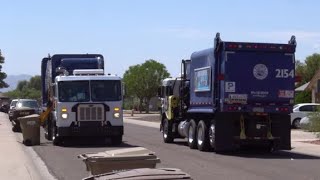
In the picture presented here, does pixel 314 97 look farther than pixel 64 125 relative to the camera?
Yes

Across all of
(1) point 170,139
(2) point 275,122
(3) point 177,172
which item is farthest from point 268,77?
(3) point 177,172

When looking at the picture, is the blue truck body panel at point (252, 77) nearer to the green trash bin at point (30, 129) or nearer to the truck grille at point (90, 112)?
the truck grille at point (90, 112)

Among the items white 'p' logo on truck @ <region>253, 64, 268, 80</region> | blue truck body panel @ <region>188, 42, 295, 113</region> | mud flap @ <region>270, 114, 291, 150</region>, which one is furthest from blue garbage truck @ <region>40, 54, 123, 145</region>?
mud flap @ <region>270, 114, 291, 150</region>

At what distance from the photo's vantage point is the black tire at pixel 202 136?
21469mm

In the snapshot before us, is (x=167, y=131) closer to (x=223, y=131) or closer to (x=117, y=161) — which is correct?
(x=223, y=131)

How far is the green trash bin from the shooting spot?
81.4 ft

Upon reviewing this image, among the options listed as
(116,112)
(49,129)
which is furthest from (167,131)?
(49,129)

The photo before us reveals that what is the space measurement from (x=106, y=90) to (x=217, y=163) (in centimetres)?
803

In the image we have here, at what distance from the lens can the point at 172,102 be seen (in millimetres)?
25422

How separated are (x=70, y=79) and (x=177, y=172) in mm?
18016

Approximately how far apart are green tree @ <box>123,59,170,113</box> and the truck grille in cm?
5904

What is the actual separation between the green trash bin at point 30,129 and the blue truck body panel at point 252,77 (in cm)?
763

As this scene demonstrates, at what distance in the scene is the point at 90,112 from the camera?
24047 mm

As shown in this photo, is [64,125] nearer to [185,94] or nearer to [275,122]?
[185,94]
